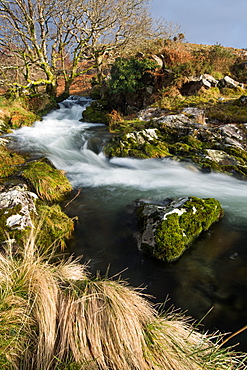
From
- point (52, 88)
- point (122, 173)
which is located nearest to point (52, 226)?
point (122, 173)

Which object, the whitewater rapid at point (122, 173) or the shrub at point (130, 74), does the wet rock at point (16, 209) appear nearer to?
the whitewater rapid at point (122, 173)

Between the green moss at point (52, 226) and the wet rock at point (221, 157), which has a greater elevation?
the wet rock at point (221, 157)

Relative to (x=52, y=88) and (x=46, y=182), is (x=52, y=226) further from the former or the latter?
(x=52, y=88)

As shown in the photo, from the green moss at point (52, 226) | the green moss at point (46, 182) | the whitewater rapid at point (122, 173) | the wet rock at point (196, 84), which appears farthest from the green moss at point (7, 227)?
the wet rock at point (196, 84)

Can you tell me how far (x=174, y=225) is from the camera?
3863 mm

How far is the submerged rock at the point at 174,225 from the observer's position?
3.62 metres

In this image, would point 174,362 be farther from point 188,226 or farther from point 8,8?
point 8,8

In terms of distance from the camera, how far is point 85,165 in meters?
8.74

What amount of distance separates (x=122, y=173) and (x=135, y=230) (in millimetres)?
3789

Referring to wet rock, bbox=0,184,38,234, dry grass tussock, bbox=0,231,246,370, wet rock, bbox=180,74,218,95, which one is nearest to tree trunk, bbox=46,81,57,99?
wet rock, bbox=180,74,218,95

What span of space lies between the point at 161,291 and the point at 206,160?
637cm

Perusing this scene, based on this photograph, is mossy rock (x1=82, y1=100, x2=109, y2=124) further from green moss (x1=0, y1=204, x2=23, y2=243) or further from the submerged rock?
green moss (x1=0, y1=204, x2=23, y2=243)

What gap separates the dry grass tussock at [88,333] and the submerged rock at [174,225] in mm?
1742

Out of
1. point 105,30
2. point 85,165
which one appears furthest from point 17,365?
point 105,30
